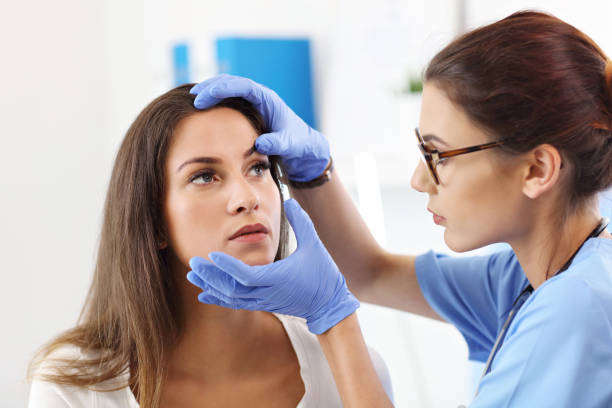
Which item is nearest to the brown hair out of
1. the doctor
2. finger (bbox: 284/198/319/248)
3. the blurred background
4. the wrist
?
the doctor

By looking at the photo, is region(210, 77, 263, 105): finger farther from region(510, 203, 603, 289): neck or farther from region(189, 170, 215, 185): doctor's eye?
region(510, 203, 603, 289): neck

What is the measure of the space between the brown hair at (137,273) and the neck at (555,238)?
614 mm

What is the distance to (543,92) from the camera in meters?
1.16

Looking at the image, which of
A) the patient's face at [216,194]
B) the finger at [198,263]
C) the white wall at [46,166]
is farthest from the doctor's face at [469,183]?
the white wall at [46,166]

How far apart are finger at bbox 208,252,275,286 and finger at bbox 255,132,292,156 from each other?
263 millimetres

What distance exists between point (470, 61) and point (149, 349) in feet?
2.81

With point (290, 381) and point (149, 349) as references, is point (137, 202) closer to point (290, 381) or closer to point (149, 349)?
point (149, 349)

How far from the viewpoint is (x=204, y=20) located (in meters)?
3.66

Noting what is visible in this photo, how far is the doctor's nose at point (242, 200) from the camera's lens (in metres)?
1.28

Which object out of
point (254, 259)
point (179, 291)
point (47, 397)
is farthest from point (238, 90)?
point (47, 397)

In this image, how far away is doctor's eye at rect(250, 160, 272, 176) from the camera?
140 cm

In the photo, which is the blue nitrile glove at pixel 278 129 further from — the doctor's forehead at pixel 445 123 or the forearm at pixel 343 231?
the doctor's forehead at pixel 445 123

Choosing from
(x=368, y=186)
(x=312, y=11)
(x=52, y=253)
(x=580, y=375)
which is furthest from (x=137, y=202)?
(x=52, y=253)

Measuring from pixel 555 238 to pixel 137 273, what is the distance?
33.2 inches
